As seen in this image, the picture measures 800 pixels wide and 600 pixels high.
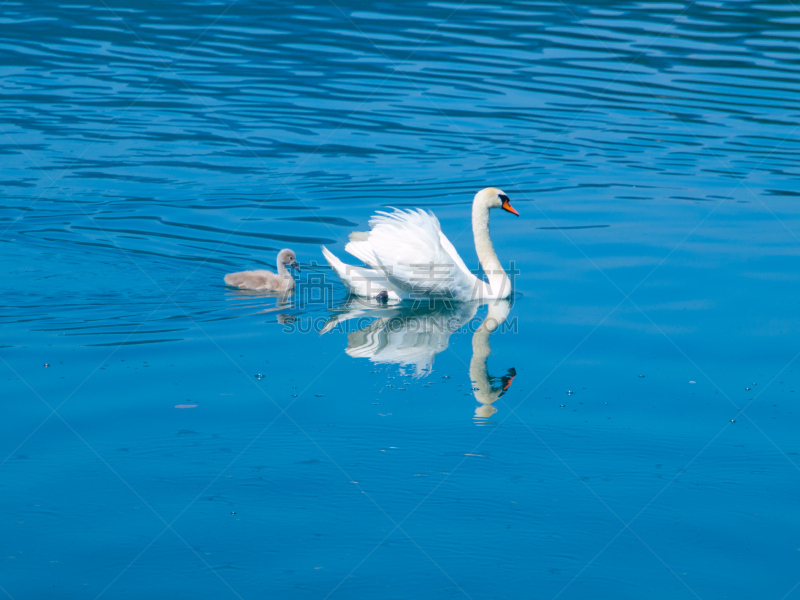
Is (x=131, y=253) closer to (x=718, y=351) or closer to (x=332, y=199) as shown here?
(x=332, y=199)

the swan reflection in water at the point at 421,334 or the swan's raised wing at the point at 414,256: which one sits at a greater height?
the swan's raised wing at the point at 414,256

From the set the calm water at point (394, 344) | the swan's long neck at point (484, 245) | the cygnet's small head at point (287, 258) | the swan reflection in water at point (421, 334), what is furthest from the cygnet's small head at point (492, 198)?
the cygnet's small head at point (287, 258)

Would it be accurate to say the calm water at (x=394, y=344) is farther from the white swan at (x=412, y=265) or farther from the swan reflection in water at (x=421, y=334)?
the white swan at (x=412, y=265)

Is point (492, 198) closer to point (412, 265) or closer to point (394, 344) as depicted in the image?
point (412, 265)

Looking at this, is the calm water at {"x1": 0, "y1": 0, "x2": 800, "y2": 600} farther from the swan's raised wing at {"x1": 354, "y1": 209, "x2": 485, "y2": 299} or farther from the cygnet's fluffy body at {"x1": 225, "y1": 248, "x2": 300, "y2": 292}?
the swan's raised wing at {"x1": 354, "y1": 209, "x2": 485, "y2": 299}

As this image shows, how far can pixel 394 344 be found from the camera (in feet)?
29.3

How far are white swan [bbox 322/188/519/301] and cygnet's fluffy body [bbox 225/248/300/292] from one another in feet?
1.45

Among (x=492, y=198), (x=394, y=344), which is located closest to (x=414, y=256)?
(x=394, y=344)

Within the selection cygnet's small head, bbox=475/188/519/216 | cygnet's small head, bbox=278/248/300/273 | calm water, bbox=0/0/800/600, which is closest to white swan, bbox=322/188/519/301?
cygnet's small head, bbox=475/188/519/216

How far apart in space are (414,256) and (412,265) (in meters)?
0.09

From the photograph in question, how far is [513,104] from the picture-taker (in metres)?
17.6

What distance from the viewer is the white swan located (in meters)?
9.67

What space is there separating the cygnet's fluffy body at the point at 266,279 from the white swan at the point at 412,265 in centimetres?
44

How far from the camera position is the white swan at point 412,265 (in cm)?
967
